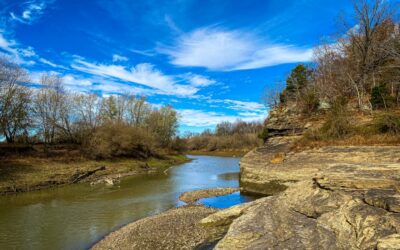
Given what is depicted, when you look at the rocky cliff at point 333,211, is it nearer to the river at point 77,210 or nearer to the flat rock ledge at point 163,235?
the flat rock ledge at point 163,235

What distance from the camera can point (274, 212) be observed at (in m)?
11.4

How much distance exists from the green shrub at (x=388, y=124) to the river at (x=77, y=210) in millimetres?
11096

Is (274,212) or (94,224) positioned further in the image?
(94,224)

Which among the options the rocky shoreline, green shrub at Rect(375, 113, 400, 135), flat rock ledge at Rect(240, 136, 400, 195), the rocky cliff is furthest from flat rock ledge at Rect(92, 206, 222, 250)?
green shrub at Rect(375, 113, 400, 135)

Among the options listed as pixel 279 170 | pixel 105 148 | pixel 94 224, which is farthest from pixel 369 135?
pixel 105 148

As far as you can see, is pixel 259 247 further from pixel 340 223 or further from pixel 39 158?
pixel 39 158

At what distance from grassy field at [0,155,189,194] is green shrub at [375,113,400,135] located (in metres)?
31.7

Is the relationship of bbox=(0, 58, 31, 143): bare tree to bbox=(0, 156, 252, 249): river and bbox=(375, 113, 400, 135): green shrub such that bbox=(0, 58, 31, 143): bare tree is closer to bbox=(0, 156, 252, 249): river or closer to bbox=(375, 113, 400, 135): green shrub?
bbox=(0, 156, 252, 249): river

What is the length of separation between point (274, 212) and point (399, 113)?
44.9ft

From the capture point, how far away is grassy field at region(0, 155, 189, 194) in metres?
27.4

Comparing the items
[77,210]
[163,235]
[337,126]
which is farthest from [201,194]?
[337,126]

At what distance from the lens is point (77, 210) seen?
60.2 ft

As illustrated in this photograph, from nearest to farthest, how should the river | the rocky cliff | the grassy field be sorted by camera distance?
1. the rocky cliff
2. the river
3. the grassy field

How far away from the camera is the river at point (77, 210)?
42.3 feet
